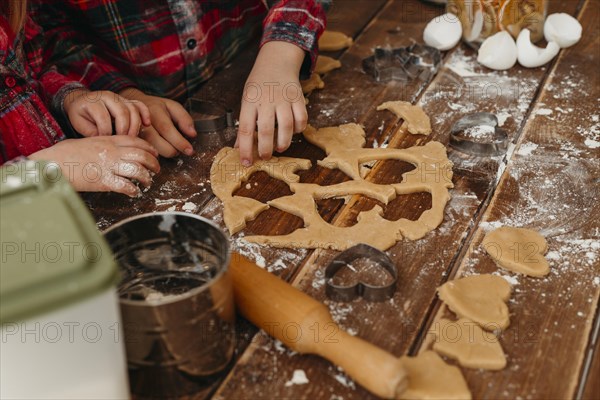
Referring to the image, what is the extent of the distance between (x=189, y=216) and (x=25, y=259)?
0.25 metres

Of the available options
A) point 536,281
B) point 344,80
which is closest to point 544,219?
point 536,281

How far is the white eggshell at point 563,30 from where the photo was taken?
1.56m

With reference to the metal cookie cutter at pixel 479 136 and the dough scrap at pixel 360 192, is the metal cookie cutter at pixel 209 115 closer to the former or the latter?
the dough scrap at pixel 360 192

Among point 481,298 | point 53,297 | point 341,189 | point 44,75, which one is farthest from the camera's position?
point 44,75

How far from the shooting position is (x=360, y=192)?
1.11 meters

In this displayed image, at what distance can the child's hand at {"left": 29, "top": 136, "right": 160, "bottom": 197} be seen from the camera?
108 cm

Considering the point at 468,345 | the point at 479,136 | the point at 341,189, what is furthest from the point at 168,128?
the point at 468,345

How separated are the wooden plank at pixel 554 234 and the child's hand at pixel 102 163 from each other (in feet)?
1.71

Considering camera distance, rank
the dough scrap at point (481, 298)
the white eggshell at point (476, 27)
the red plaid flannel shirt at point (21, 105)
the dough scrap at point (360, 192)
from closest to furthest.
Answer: the dough scrap at point (481, 298) → the dough scrap at point (360, 192) → the red plaid flannel shirt at point (21, 105) → the white eggshell at point (476, 27)

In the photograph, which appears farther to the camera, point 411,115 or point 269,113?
point 411,115

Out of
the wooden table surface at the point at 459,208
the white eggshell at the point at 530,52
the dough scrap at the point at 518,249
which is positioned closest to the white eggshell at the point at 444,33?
the wooden table surface at the point at 459,208

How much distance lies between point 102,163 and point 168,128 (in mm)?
170

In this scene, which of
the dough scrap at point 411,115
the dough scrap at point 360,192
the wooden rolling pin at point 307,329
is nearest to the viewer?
the wooden rolling pin at point 307,329

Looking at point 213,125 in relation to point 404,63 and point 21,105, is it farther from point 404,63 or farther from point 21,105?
point 404,63
